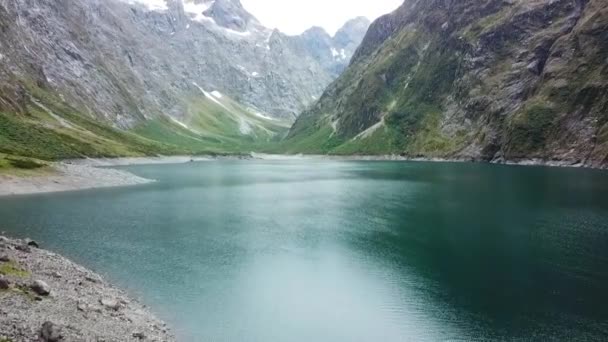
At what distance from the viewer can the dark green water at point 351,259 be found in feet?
123

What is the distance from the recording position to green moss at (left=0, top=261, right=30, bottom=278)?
3622 centimetres

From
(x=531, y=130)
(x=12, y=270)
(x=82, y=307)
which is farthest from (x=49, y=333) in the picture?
(x=531, y=130)

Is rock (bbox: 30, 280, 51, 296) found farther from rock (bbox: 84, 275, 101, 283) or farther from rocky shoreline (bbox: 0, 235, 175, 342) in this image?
rock (bbox: 84, 275, 101, 283)

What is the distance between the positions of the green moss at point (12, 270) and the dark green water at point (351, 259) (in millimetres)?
8821

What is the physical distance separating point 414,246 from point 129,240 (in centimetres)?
3506

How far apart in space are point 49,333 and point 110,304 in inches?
379

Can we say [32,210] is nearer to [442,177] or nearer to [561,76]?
[442,177]

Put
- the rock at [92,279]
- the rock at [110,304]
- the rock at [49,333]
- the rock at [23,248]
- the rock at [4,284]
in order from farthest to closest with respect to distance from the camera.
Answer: the rock at [23,248]
the rock at [92,279]
the rock at [110,304]
the rock at [4,284]
the rock at [49,333]

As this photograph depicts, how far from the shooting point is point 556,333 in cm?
3509

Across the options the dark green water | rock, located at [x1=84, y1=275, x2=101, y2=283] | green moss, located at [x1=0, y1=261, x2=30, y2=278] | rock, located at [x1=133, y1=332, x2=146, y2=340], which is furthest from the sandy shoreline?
rock, located at [x1=133, y1=332, x2=146, y2=340]

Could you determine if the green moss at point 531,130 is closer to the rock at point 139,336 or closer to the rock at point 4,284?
the rock at point 139,336

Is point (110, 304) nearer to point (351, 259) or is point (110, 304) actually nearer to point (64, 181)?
point (351, 259)

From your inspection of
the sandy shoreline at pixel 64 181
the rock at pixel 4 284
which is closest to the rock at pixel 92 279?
the rock at pixel 4 284

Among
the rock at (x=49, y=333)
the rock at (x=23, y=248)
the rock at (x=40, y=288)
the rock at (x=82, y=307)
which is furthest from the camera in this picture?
the rock at (x=23, y=248)
